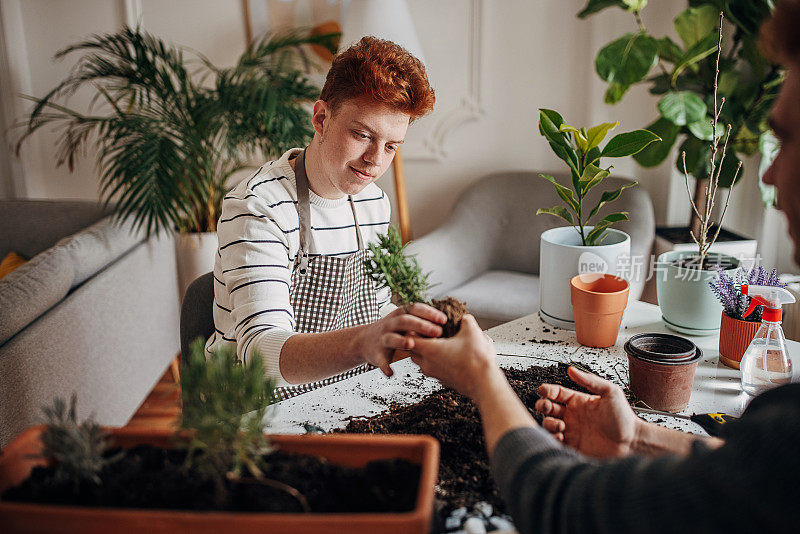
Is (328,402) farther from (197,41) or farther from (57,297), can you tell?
(197,41)

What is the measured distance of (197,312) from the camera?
5.00ft

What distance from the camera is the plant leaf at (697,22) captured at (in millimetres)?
2547

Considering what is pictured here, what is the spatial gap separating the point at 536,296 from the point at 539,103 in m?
1.21

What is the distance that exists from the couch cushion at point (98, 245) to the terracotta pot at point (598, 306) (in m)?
1.83

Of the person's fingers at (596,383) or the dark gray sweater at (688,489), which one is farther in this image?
the person's fingers at (596,383)

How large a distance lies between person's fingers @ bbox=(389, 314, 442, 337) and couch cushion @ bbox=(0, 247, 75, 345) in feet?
4.83

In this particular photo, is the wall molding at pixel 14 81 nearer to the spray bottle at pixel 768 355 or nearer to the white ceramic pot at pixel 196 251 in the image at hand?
the white ceramic pot at pixel 196 251

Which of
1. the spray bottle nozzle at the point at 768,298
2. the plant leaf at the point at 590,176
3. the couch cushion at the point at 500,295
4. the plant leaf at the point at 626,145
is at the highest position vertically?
the plant leaf at the point at 626,145

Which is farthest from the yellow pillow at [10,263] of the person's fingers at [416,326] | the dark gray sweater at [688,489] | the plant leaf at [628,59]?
the dark gray sweater at [688,489]

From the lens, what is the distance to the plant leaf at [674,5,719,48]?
2547mm

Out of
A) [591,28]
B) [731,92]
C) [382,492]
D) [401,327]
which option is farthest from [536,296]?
[382,492]

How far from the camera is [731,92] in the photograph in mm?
2680

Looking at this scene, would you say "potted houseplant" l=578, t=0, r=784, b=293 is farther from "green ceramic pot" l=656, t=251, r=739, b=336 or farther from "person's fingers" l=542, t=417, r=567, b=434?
"person's fingers" l=542, t=417, r=567, b=434

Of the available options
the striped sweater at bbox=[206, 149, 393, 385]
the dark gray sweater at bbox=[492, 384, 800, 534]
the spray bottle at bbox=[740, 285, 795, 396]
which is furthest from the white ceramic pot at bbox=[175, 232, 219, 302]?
the dark gray sweater at bbox=[492, 384, 800, 534]
